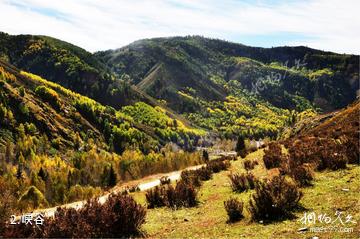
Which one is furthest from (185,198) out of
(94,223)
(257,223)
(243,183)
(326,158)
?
(326,158)

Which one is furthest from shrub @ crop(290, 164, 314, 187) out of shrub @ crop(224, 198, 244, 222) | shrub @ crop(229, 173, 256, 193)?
shrub @ crop(224, 198, 244, 222)

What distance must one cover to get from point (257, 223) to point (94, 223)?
16.3 feet

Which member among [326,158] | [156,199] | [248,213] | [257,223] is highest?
[326,158]

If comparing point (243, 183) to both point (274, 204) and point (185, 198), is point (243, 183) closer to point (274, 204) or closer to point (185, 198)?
point (185, 198)

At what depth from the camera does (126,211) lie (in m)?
11.7

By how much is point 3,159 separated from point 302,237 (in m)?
136

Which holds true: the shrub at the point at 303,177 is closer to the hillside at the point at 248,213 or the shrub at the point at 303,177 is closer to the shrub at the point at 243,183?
the hillside at the point at 248,213

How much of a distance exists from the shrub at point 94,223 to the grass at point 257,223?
85 centimetres

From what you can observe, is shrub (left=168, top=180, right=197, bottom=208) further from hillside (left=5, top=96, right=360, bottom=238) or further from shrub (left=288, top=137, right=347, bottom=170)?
shrub (left=288, top=137, right=347, bottom=170)

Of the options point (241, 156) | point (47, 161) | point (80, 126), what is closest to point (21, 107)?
point (80, 126)

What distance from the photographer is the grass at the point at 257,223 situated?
1032cm

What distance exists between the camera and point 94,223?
11.1 m

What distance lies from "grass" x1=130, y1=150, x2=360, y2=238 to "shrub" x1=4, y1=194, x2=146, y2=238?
2.79 feet

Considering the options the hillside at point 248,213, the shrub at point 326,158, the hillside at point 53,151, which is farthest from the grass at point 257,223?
the hillside at point 53,151
